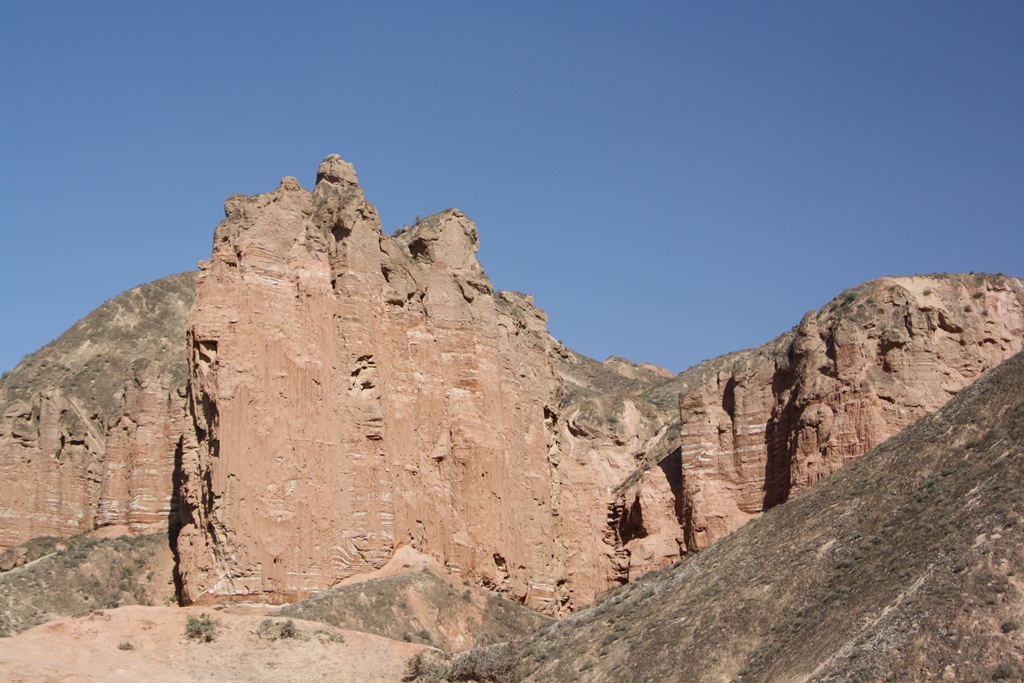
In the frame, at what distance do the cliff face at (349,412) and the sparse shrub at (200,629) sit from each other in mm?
3753

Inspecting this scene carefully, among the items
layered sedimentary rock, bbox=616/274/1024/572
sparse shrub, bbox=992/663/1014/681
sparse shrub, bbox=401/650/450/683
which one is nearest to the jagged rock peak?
layered sedimentary rock, bbox=616/274/1024/572

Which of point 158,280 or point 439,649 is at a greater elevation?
point 158,280

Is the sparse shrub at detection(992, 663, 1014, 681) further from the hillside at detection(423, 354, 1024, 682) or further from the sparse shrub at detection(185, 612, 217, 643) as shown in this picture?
the sparse shrub at detection(185, 612, 217, 643)

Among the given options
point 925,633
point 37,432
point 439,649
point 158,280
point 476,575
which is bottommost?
point 925,633

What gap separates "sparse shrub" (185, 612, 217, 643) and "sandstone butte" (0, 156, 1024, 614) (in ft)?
11.9

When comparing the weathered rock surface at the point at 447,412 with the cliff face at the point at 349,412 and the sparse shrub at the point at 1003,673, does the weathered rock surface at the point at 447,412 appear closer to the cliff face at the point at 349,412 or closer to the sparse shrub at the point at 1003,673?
the cliff face at the point at 349,412

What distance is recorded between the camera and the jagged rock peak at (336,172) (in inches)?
2045

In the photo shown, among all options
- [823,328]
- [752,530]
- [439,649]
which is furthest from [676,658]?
[823,328]

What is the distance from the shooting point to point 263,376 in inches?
1831

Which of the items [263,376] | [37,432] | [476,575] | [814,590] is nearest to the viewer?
[814,590]

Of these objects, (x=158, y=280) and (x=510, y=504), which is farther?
(x=158, y=280)

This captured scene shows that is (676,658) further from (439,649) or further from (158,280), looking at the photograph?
(158,280)

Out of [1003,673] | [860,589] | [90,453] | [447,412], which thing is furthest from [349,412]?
[1003,673]

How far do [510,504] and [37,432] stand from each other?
17328 mm
